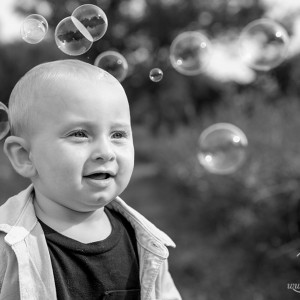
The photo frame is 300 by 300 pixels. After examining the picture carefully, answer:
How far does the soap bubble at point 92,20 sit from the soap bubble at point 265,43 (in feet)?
6.14

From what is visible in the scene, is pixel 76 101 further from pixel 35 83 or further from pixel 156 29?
pixel 156 29

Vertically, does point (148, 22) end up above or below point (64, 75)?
above

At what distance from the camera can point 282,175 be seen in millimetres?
4652

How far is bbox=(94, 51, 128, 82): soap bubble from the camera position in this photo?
2.45 meters

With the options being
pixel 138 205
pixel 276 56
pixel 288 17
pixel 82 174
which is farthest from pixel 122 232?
pixel 288 17

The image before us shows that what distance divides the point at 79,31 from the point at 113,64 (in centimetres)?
26

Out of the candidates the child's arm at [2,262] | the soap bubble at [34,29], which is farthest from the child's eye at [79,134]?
the soap bubble at [34,29]

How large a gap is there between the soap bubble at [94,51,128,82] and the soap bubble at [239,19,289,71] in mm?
1738

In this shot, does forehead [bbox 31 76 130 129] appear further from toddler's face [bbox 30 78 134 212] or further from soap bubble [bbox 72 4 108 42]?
soap bubble [bbox 72 4 108 42]

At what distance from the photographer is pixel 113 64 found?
8.11 ft


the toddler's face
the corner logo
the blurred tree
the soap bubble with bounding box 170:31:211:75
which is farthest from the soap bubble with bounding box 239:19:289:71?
the blurred tree

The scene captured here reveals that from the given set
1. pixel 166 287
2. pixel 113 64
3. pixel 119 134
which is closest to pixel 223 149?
pixel 113 64

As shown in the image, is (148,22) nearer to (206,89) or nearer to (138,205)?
(206,89)

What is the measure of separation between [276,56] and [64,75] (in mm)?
2703
